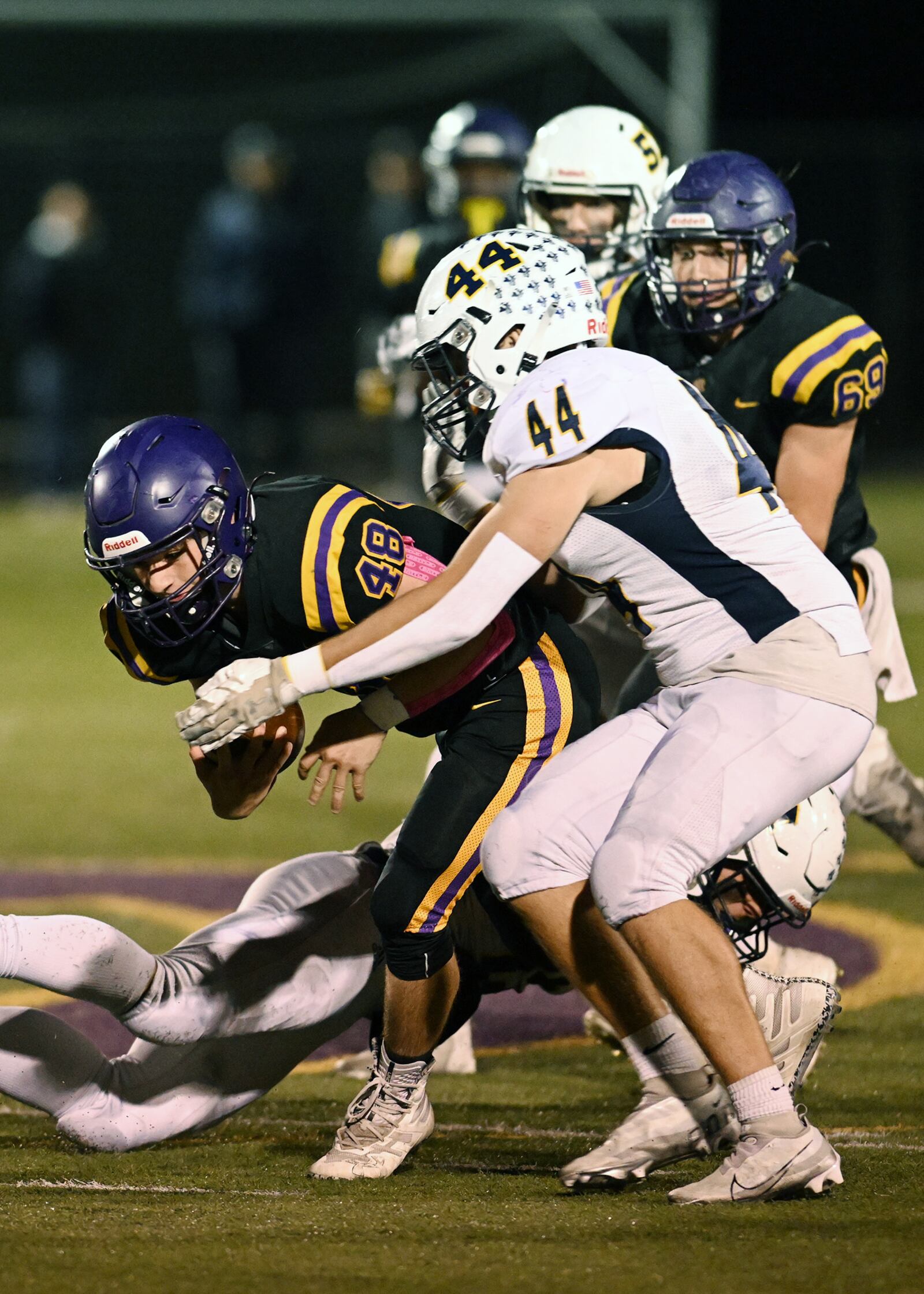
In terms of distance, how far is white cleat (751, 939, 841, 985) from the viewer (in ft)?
14.4

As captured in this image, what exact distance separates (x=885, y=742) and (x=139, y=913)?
86.8 inches

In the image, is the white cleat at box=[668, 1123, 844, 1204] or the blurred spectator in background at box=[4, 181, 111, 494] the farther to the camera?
the blurred spectator in background at box=[4, 181, 111, 494]

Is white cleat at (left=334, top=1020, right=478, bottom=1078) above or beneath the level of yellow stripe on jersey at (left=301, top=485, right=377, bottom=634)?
beneath

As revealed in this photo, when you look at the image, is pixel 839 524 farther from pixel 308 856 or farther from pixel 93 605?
pixel 93 605

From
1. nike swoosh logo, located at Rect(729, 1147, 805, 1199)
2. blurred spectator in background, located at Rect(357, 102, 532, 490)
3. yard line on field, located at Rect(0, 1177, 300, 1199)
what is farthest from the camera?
blurred spectator in background, located at Rect(357, 102, 532, 490)

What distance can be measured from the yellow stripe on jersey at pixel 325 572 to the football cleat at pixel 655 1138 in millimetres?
1016

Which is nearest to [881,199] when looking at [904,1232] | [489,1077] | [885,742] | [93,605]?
[93,605]

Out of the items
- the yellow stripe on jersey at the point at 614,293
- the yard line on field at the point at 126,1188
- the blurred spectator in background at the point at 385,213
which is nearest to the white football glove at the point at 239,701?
the yard line on field at the point at 126,1188

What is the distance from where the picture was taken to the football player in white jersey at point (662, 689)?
3.22 meters

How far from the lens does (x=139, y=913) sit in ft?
18.6

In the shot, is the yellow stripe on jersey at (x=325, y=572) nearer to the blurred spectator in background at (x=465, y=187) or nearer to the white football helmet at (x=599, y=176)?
the white football helmet at (x=599, y=176)

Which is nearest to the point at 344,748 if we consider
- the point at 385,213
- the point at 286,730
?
the point at 286,730

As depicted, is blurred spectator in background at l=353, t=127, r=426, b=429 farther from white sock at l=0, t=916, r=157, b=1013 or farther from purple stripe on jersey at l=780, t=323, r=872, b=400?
white sock at l=0, t=916, r=157, b=1013

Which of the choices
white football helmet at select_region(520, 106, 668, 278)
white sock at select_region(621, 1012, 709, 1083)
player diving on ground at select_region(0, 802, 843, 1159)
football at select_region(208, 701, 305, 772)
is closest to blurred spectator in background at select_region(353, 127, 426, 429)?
white football helmet at select_region(520, 106, 668, 278)
